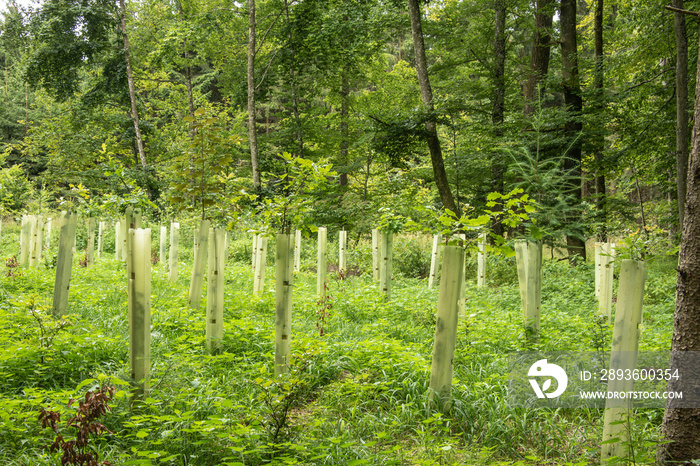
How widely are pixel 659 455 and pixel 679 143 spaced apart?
6.69m

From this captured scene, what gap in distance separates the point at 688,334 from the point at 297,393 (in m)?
2.67

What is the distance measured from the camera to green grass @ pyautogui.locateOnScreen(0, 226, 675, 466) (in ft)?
9.38

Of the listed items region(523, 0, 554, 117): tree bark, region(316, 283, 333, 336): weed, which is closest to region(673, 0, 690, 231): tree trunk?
region(523, 0, 554, 117): tree bark

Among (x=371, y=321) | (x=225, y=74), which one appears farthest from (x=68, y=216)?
(x=225, y=74)

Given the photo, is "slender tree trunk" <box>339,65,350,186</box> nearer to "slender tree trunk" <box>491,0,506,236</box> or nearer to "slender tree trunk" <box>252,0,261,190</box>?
"slender tree trunk" <box>252,0,261,190</box>

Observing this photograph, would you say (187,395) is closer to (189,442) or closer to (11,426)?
(189,442)

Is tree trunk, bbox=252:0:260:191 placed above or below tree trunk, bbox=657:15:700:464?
above

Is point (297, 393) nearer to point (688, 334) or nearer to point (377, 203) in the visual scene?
point (688, 334)

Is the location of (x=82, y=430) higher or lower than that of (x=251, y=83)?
lower

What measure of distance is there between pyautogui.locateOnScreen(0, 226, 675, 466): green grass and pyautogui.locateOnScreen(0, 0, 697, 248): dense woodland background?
5.23 feet

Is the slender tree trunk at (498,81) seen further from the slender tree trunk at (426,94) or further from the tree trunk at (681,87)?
the tree trunk at (681,87)
